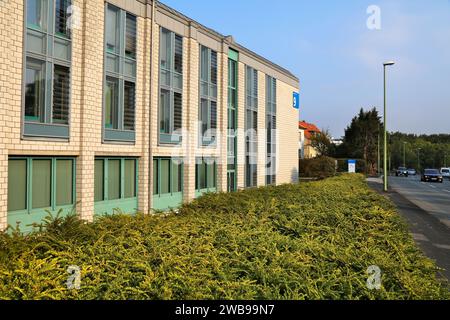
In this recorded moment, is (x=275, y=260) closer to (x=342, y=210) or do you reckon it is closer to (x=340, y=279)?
(x=340, y=279)

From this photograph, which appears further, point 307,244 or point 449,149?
point 449,149

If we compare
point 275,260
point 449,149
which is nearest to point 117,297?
point 275,260

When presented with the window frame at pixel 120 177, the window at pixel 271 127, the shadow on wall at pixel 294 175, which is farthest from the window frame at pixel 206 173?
the shadow on wall at pixel 294 175

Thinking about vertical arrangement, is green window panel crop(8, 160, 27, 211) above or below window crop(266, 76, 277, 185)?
below

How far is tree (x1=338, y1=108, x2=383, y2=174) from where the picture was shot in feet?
230

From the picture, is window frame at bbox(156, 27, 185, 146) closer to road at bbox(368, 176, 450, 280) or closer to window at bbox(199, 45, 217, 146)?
window at bbox(199, 45, 217, 146)

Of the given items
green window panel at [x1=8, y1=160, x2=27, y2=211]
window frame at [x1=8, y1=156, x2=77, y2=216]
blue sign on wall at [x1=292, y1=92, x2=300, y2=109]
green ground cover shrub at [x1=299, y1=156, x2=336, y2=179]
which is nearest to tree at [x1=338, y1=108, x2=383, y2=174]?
green ground cover shrub at [x1=299, y1=156, x2=336, y2=179]

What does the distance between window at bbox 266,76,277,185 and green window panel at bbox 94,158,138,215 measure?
14106 millimetres

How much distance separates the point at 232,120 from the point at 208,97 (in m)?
3.20

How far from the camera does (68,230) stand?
5.35 metres

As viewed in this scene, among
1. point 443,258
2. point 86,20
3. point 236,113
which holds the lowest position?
point 443,258

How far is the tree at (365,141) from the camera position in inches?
2761

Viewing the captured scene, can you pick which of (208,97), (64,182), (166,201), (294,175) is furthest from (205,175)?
(294,175)

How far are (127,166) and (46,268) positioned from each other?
12508mm
